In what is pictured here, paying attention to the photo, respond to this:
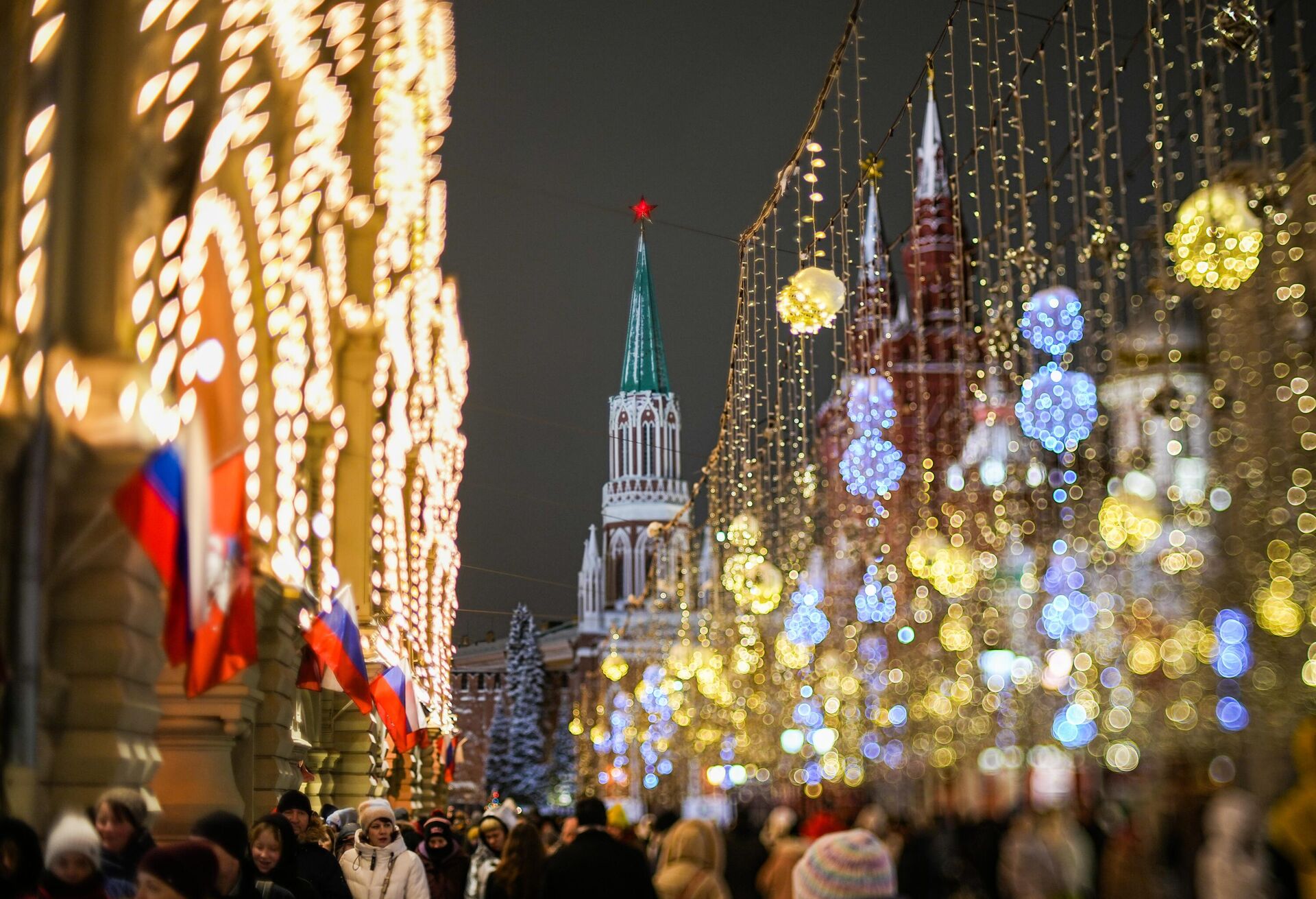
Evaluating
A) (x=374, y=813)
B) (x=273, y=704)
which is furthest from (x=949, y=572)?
(x=374, y=813)

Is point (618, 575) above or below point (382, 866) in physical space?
above

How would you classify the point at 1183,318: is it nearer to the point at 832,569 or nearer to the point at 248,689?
the point at 832,569

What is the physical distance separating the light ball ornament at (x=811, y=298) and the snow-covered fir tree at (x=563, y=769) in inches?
3136

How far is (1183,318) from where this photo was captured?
123 feet

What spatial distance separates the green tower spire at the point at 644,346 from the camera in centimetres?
10819

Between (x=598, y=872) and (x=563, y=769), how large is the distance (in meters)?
89.5

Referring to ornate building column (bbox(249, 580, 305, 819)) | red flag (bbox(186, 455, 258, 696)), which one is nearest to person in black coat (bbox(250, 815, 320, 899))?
red flag (bbox(186, 455, 258, 696))

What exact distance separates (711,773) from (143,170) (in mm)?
48166

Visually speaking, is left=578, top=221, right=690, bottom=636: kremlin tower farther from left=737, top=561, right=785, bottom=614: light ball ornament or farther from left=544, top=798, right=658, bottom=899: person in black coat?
left=544, top=798, right=658, bottom=899: person in black coat

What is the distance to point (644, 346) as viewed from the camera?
113 metres

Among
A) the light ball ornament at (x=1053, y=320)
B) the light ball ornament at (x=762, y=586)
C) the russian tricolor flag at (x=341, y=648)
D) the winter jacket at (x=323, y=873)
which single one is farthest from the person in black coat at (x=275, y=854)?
the light ball ornament at (x=762, y=586)

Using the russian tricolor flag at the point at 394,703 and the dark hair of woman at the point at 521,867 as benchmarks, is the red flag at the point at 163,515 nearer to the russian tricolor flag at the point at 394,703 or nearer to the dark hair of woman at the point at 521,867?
the dark hair of woman at the point at 521,867

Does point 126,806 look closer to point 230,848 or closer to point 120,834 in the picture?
point 120,834

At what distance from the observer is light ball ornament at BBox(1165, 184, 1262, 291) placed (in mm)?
11031
